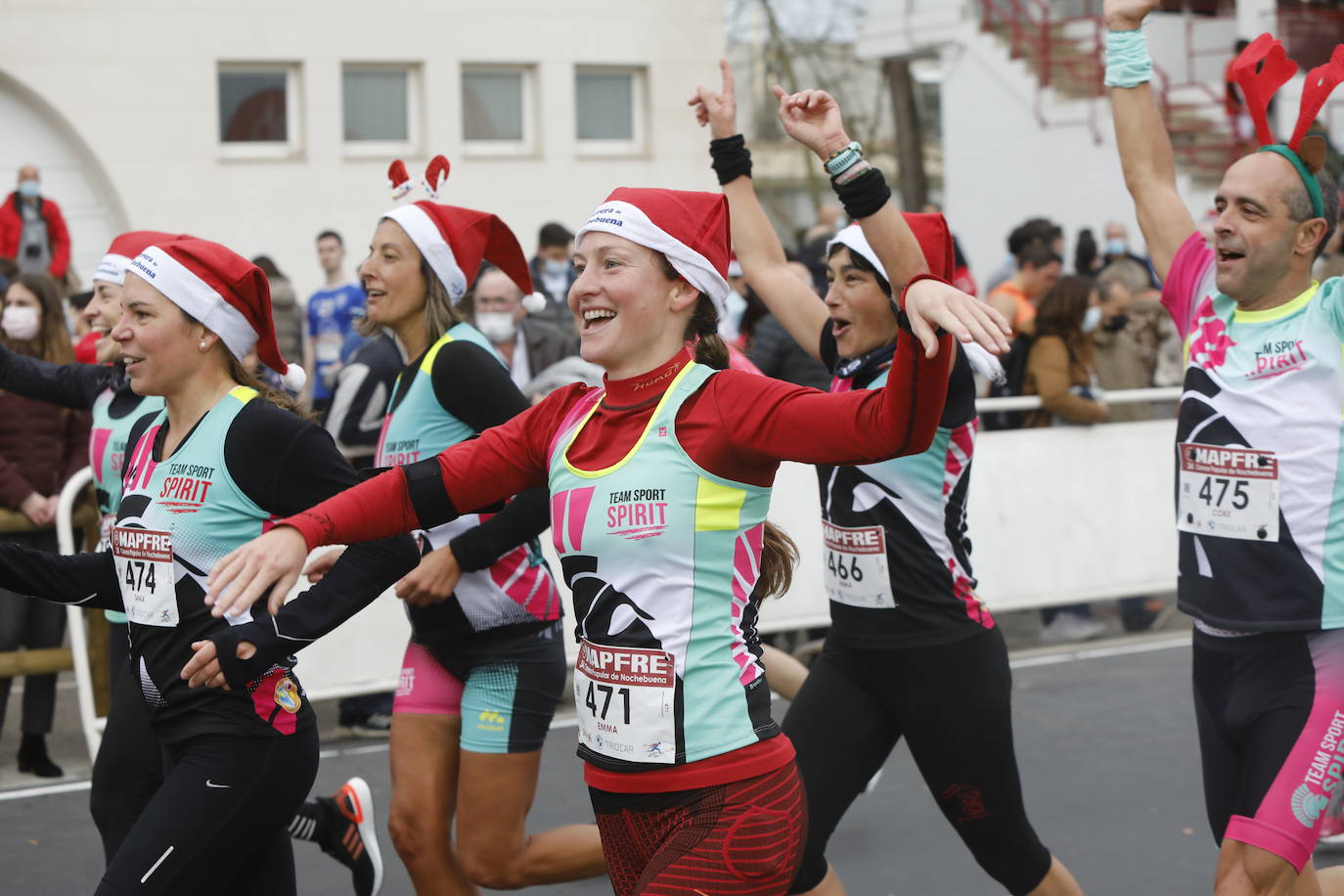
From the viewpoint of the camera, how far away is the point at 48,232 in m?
14.3

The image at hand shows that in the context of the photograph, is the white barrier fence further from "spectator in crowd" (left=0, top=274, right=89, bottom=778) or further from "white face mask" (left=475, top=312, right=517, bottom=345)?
"spectator in crowd" (left=0, top=274, right=89, bottom=778)

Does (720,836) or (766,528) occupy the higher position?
(766,528)

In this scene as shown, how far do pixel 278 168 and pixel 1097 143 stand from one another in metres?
12.2

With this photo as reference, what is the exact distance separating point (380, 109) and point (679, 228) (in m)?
17.0

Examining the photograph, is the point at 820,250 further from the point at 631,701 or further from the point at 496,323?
the point at 631,701

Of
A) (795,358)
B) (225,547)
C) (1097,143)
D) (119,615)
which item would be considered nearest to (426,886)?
(225,547)

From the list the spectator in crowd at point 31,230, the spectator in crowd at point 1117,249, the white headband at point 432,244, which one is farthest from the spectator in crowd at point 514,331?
the spectator in crowd at point 1117,249

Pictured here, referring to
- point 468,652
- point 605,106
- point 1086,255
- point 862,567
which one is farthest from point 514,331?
point 605,106

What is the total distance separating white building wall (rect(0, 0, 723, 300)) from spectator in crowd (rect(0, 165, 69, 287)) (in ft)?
12.9

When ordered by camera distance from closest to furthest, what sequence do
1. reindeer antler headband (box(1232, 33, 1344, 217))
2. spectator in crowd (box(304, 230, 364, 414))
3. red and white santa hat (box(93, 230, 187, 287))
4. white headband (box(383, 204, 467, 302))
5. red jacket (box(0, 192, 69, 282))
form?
reindeer antler headband (box(1232, 33, 1344, 217)) → white headband (box(383, 204, 467, 302)) → red and white santa hat (box(93, 230, 187, 287)) → spectator in crowd (box(304, 230, 364, 414)) → red jacket (box(0, 192, 69, 282))

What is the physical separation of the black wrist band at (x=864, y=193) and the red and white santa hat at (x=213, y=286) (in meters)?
1.58

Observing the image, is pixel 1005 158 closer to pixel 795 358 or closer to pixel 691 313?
pixel 795 358

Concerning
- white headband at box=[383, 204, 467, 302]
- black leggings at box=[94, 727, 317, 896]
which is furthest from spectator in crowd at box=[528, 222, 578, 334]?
black leggings at box=[94, 727, 317, 896]

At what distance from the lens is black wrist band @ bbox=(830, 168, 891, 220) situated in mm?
3369
